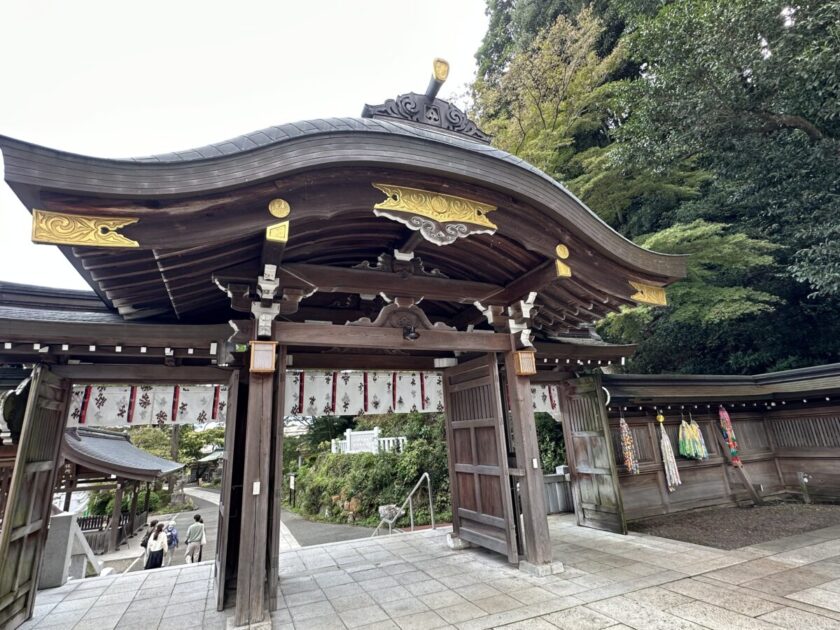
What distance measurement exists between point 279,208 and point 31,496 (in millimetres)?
4035

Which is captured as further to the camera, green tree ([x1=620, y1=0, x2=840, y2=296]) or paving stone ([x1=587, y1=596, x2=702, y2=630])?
green tree ([x1=620, y1=0, x2=840, y2=296])

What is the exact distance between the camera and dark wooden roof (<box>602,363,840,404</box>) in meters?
7.07

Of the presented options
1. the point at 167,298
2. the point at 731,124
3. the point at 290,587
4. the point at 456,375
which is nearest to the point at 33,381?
the point at 167,298

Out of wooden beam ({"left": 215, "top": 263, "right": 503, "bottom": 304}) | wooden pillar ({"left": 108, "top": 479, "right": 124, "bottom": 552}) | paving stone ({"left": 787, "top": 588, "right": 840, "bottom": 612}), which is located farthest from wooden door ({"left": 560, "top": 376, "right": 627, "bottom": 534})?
wooden pillar ({"left": 108, "top": 479, "right": 124, "bottom": 552})

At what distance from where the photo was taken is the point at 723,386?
813 cm

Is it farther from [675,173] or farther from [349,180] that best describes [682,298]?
[349,180]

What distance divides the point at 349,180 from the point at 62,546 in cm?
622

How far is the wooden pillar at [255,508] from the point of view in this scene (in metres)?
3.56

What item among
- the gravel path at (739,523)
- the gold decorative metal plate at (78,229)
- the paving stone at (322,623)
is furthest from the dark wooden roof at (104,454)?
the gravel path at (739,523)

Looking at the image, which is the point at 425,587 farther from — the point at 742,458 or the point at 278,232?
the point at 742,458

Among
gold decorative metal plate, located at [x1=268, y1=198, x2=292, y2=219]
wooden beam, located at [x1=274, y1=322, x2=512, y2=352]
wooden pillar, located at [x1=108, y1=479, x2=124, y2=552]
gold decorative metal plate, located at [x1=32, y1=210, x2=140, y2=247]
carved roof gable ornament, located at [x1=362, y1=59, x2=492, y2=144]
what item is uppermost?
carved roof gable ornament, located at [x1=362, y1=59, x2=492, y2=144]

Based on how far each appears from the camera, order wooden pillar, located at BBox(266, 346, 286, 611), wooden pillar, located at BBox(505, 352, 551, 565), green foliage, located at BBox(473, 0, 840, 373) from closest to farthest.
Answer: wooden pillar, located at BBox(266, 346, 286, 611)
wooden pillar, located at BBox(505, 352, 551, 565)
green foliage, located at BBox(473, 0, 840, 373)

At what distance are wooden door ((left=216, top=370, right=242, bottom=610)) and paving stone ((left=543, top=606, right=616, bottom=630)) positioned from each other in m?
3.29

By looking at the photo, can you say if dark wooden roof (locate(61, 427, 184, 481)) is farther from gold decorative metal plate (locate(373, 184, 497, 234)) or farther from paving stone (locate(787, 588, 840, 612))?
paving stone (locate(787, 588, 840, 612))
